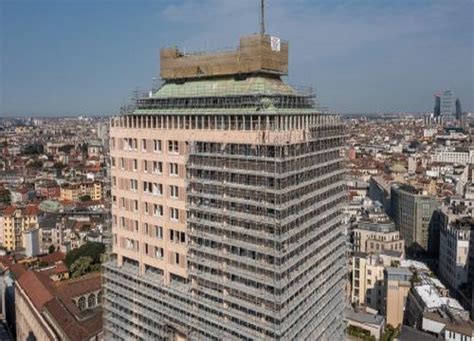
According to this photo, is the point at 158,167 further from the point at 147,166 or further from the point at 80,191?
the point at 80,191

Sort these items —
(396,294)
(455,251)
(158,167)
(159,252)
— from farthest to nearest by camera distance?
(455,251)
(396,294)
(159,252)
(158,167)

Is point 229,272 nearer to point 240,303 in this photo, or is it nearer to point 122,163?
point 240,303

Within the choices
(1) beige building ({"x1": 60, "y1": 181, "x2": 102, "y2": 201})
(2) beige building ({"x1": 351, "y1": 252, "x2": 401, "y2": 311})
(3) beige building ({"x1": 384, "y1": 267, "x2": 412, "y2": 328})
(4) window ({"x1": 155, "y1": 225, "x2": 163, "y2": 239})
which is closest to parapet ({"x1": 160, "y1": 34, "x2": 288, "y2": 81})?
(4) window ({"x1": 155, "y1": 225, "x2": 163, "y2": 239})

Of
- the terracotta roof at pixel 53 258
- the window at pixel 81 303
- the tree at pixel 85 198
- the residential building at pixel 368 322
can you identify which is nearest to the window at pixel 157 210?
the residential building at pixel 368 322

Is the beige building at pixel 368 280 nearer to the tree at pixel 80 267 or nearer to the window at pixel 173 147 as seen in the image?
the tree at pixel 80 267

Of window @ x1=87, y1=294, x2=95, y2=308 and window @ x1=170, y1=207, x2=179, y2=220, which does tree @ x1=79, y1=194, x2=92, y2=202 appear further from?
window @ x1=170, y1=207, x2=179, y2=220

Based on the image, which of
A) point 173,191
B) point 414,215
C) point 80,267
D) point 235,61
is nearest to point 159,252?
point 173,191

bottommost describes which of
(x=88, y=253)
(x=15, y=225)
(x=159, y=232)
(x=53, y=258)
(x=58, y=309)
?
(x=53, y=258)
